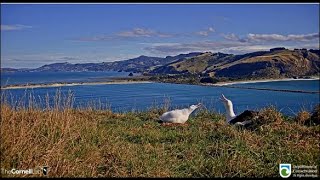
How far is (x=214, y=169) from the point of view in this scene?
5.57m

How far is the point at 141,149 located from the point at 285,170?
2359 mm

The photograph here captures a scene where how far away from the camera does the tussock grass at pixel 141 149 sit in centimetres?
529

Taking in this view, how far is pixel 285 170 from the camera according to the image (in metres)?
5.55

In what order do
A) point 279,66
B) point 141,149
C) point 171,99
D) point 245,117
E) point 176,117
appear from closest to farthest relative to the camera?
point 141,149, point 176,117, point 245,117, point 171,99, point 279,66

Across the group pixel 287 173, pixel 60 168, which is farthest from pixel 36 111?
pixel 287 173

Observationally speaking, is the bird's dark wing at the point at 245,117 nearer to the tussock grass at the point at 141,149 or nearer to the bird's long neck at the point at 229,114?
the bird's long neck at the point at 229,114

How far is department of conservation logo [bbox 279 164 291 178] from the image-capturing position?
5.44m

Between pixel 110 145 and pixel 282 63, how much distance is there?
108 meters

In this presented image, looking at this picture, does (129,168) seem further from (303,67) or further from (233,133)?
(303,67)

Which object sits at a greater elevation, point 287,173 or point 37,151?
point 37,151

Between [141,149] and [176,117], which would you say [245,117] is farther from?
[141,149]

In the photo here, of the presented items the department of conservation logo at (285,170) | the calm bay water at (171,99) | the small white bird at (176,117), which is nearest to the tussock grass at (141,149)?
the department of conservation logo at (285,170)

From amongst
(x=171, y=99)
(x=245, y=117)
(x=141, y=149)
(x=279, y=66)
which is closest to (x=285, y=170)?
(x=141, y=149)

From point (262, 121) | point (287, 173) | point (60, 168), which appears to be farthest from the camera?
point (262, 121)
